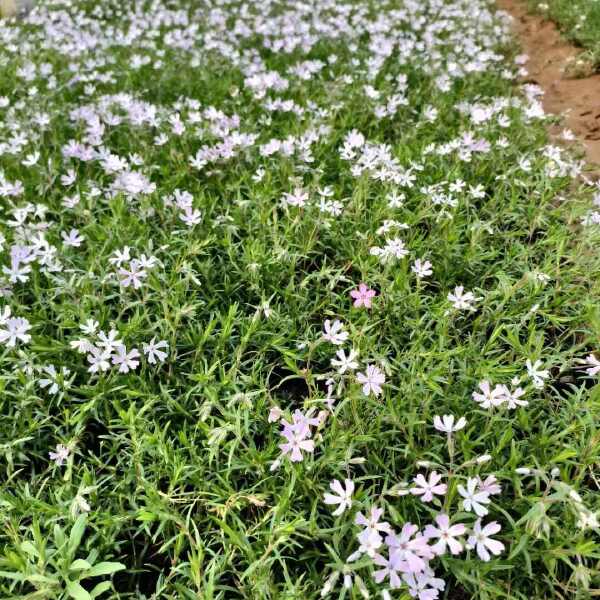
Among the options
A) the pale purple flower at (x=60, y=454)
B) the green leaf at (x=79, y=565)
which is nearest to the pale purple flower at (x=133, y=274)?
the pale purple flower at (x=60, y=454)

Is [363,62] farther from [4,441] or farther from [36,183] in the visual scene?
[4,441]

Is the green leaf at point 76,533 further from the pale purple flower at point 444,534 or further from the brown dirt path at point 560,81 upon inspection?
the brown dirt path at point 560,81

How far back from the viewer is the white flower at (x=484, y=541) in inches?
59.0

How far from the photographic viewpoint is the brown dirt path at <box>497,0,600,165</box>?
14.7ft

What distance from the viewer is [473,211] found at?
325 cm

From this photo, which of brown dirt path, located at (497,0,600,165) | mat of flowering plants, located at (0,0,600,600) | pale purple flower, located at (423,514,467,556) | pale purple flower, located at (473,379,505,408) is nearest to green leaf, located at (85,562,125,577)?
mat of flowering plants, located at (0,0,600,600)

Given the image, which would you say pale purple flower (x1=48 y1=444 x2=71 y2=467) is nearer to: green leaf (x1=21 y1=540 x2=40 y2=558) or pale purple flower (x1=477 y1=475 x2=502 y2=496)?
green leaf (x1=21 y1=540 x2=40 y2=558)

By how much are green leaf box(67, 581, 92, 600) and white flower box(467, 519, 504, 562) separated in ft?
3.48

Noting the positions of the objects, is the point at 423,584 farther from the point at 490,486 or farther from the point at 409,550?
the point at 490,486

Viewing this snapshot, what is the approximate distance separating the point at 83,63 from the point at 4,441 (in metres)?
4.26

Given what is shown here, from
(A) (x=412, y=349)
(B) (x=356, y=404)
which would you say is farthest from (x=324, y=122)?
(B) (x=356, y=404)

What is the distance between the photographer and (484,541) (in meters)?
1.54

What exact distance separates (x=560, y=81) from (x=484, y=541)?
17.3 feet

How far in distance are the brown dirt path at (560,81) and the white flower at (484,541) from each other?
324 cm
